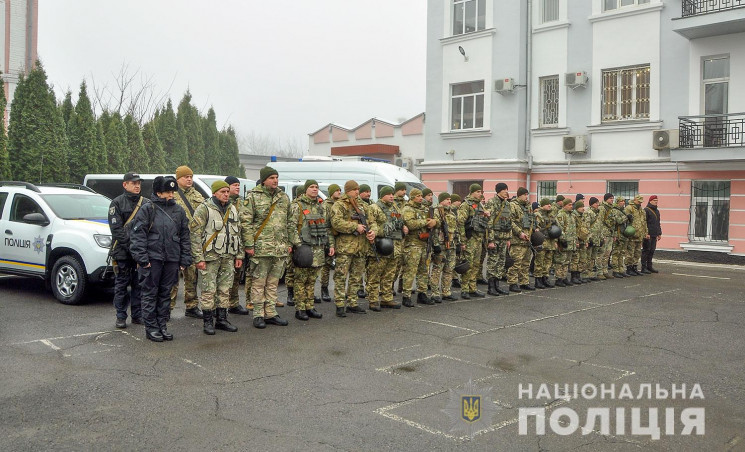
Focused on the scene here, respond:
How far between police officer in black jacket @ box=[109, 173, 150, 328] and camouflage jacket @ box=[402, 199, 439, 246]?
3.95 meters

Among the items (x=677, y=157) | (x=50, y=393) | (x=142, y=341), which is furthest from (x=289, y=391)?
(x=677, y=157)

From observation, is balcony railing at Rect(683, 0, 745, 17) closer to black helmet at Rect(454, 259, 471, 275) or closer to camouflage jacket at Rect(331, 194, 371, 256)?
black helmet at Rect(454, 259, 471, 275)

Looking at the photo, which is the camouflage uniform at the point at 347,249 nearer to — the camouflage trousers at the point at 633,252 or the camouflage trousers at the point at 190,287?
the camouflage trousers at the point at 190,287

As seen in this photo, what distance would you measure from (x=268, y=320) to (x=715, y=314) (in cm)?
700

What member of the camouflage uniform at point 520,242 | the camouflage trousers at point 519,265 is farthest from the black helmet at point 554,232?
the camouflage trousers at point 519,265

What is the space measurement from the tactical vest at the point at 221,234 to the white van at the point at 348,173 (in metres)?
9.26

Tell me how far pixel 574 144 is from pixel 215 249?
15.3 meters

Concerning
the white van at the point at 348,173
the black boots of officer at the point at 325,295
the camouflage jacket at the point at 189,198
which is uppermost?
the white van at the point at 348,173

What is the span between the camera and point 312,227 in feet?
29.2

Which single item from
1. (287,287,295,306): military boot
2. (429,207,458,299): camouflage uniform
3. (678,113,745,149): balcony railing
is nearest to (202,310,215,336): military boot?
(287,287,295,306): military boot

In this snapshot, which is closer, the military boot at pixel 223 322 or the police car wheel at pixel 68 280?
the military boot at pixel 223 322

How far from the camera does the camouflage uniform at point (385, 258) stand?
31.6 feet

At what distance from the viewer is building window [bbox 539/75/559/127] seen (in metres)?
21.2

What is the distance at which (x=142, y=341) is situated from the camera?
7.39 m
